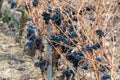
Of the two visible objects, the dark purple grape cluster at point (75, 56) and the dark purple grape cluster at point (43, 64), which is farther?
the dark purple grape cluster at point (43, 64)

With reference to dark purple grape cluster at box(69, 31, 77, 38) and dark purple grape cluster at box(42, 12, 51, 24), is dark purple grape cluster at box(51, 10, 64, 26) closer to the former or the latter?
dark purple grape cluster at box(42, 12, 51, 24)

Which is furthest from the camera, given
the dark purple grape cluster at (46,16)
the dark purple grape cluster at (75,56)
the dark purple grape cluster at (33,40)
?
the dark purple grape cluster at (33,40)

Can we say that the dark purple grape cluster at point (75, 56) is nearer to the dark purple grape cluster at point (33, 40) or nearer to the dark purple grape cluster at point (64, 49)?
the dark purple grape cluster at point (64, 49)

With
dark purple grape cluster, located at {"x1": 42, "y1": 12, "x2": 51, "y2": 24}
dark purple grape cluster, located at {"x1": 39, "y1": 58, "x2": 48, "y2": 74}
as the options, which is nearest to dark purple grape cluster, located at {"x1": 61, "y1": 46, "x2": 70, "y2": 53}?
dark purple grape cluster, located at {"x1": 39, "y1": 58, "x2": 48, "y2": 74}

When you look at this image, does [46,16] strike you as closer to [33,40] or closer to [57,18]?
[57,18]

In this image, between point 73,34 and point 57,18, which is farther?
point 57,18

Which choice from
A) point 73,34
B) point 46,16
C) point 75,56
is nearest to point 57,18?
point 46,16

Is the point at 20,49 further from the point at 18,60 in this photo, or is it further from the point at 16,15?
the point at 16,15

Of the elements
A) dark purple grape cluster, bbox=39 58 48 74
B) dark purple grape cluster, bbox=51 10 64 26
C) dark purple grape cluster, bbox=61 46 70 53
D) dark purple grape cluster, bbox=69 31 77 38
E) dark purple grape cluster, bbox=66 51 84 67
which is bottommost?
dark purple grape cluster, bbox=39 58 48 74

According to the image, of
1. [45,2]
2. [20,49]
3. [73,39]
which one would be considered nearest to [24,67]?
[20,49]

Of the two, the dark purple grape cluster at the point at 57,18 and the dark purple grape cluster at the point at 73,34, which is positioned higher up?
the dark purple grape cluster at the point at 57,18

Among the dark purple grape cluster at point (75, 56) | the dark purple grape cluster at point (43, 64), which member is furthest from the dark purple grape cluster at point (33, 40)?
the dark purple grape cluster at point (75, 56)

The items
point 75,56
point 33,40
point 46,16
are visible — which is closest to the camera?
point 75,56
